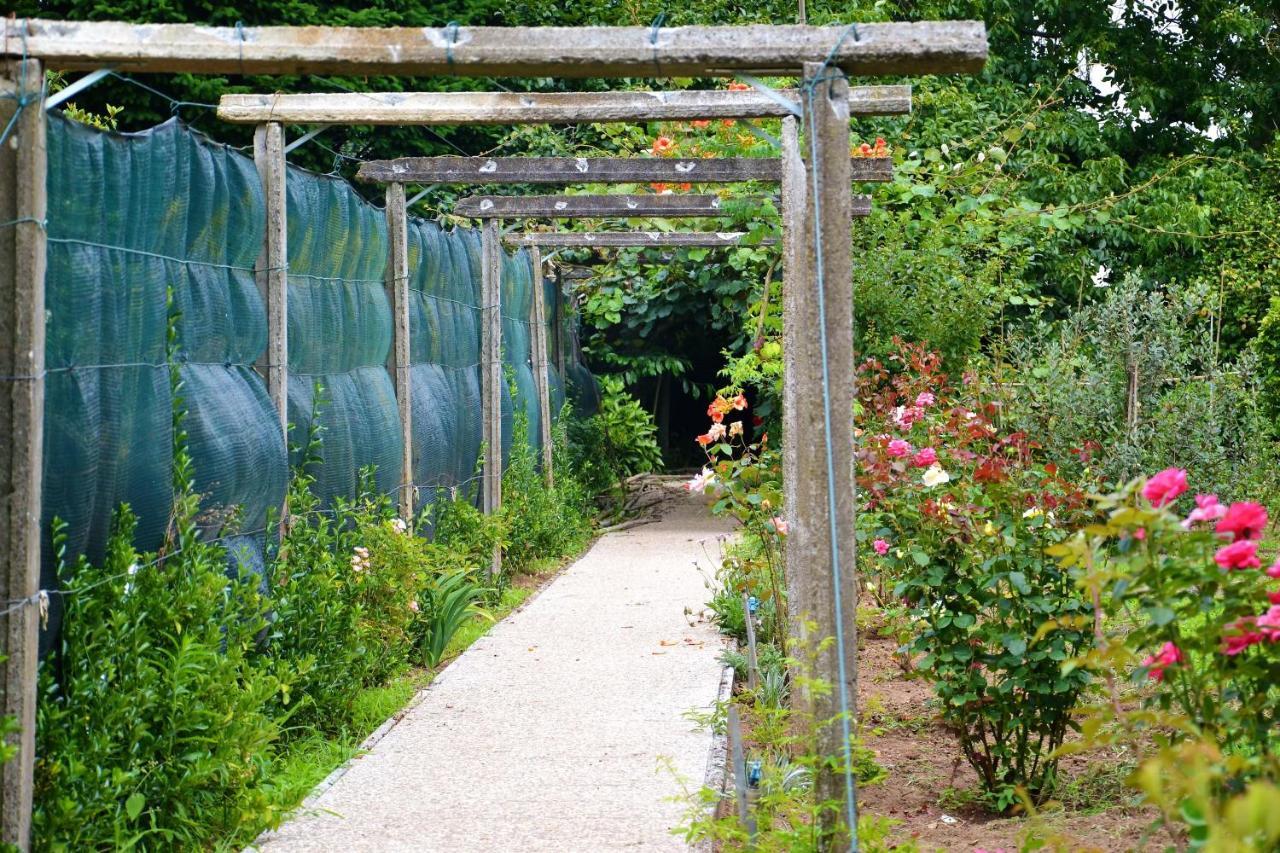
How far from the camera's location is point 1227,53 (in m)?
19.4

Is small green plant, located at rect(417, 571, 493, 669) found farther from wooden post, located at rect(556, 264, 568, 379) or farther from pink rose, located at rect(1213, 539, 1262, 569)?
wooden post, located at rect(556, 264, 568, 379)

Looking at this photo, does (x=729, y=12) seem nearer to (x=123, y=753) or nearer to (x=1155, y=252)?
(x=1155, y=252)

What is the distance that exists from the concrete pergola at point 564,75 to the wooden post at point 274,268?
6.58ft

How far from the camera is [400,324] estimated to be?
27.2ft

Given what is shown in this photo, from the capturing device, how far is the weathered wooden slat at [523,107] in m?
5.86

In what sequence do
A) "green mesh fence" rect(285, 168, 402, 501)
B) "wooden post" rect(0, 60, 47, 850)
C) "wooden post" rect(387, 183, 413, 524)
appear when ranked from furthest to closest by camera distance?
"wooden post" rect(387, 183, 413, 524) < "green mesh fence" rect(285, 168, 402, 501) < "wooden post" rect(0, 60, 47, 850)

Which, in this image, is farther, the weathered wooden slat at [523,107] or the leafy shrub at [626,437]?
the leafy shrub at [626,437]

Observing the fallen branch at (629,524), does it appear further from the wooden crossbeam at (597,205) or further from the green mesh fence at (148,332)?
the green mesh fence at (148,332)

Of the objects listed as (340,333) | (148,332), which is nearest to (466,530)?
(340,333)

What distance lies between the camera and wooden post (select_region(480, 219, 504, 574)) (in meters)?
10.6

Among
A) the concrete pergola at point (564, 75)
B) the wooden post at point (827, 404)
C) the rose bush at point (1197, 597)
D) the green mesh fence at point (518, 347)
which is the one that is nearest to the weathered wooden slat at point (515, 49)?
the concrete pergola at point (564, 75)

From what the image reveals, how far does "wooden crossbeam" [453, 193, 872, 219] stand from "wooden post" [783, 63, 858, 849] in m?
5.94

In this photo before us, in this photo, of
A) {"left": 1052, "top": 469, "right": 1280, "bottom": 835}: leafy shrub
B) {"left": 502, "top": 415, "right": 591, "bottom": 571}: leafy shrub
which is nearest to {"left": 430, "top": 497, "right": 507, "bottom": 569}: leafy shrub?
{"left": 502, "top": 415, "right": 591, "bottom": 571}: leafy shrub

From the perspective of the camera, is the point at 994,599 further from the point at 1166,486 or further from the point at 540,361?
the point at 540,361
